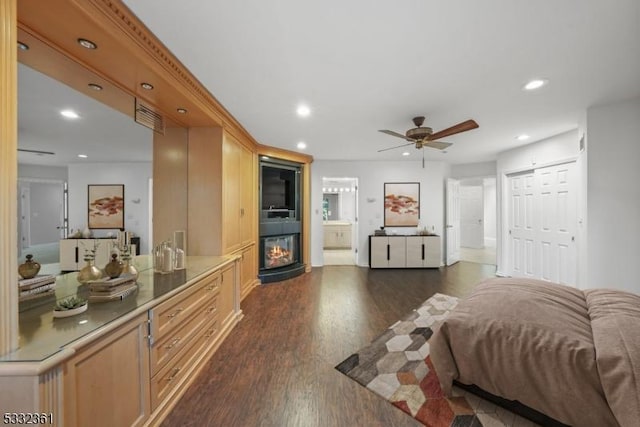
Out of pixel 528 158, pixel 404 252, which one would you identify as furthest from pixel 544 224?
pixel 404 252

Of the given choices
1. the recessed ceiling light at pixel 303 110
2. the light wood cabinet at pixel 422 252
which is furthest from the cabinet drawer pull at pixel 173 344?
the light wood cabinet at pixel 422 252

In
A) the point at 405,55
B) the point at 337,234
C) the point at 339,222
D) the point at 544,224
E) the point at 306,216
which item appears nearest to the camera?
the point at 405,55

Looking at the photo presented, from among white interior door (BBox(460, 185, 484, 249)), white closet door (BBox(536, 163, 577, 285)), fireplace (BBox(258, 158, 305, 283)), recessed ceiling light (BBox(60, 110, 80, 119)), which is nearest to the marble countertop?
recessed ceiling light (BBox(60, 110, 80, 119))

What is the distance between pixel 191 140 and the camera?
2.95 m

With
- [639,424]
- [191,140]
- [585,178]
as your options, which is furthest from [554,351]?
[191,140]

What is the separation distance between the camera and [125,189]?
2055 mm

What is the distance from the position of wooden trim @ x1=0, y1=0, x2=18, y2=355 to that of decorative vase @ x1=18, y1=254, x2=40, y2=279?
47cm

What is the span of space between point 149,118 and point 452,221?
632 centimetres

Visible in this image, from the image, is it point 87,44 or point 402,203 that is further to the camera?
point 402,203

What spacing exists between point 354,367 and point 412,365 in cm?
51

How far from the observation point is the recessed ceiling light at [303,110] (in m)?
2.78

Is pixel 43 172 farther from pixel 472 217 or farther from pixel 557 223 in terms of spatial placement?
pixel 472 217

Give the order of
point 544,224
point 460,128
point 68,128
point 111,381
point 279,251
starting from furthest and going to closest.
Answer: point 279,251 → point 544,224 → point 460,128 → point 68,128 → point 111,381

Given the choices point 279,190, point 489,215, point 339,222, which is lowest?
point 339,222
